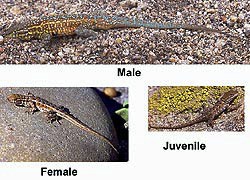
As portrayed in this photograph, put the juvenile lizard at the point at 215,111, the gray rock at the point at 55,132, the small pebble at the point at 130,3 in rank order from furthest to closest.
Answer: the small pebble at the point at 130,3, the juvenile lizard at the point at 215,111, the gray rock at the point at 55,132

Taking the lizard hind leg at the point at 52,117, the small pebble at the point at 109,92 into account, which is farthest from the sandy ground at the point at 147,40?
the small pebble at the point at 109,92

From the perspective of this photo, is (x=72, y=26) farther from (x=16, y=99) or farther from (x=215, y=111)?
(x=215, y=111)

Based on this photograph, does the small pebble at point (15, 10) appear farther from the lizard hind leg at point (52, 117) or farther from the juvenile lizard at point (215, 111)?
the juvenile lizard at point (215, 111)

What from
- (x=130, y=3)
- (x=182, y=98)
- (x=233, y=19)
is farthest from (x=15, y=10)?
(x=233, y=19)

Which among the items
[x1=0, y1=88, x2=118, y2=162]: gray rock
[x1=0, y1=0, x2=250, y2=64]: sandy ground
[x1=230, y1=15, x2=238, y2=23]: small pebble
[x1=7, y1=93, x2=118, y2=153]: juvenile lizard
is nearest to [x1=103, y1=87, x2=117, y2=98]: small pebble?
[x1=0, y1=0, x2=250, y2=64]: sandy ground

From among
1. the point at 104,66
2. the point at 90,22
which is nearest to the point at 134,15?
the point at 90,22
